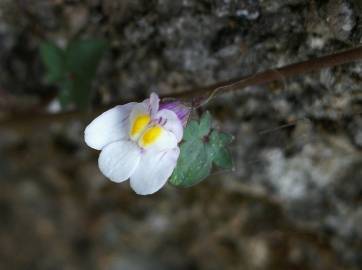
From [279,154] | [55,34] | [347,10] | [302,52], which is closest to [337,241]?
[279,154]

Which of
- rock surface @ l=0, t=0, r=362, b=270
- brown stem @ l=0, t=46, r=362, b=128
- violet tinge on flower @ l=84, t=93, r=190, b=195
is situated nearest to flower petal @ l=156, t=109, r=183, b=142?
violet tinge on flower @ l=84, t=93, r=190, b=195

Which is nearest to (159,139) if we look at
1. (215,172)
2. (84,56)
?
(215,172)

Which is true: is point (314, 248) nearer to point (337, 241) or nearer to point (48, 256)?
point (337, 241)

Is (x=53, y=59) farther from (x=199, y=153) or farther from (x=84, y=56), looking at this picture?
(x=199, y=153)

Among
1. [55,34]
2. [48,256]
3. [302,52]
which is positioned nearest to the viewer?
[302,52]

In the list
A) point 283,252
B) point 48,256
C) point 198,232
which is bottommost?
point 283,252
